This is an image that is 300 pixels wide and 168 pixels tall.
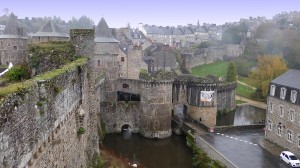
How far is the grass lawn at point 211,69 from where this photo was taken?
62.7 meters

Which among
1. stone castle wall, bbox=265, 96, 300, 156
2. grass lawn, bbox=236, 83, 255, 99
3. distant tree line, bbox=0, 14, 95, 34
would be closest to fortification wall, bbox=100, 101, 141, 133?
stone castle wall, bbox=265, 96, 300, 156

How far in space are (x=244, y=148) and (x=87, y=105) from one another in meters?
13.7

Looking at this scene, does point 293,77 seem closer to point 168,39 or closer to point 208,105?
point 208,105

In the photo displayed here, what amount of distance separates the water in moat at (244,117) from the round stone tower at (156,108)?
7951 millimetres

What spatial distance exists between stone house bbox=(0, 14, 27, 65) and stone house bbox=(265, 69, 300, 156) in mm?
31610

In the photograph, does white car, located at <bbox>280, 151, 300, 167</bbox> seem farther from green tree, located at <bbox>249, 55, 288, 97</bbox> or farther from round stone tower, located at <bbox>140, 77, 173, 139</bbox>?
green tree, located at <bbox>249, 55, 288, 97</bbox>

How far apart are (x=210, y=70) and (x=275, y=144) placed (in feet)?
134

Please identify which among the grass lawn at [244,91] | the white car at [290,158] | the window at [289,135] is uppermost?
the window at [289,135]

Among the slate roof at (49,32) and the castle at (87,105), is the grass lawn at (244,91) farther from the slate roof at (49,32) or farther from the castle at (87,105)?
the slate roof at (49,32)

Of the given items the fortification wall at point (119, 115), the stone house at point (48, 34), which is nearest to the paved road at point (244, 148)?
the fortification wall at point (119, 115)

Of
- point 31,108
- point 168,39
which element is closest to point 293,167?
point 31,108

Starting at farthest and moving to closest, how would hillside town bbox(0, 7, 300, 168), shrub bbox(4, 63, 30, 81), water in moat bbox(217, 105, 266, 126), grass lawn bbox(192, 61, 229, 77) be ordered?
1. grass lawn bbox(192, 61, 229, 77)
2. water in moat bbox(217, 105, 266, 126)
3. shrub bbox(4, 63, 30, 81)
4. hillside town bbox(0, 7, 300, 168)

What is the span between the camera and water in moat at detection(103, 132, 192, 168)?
2628 centimetres

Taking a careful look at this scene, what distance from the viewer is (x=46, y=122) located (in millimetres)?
9414
